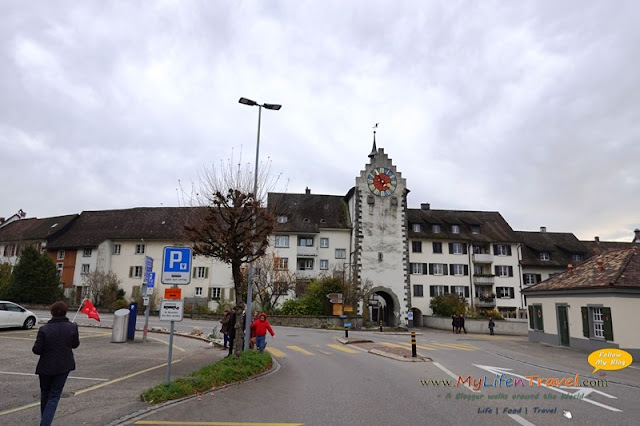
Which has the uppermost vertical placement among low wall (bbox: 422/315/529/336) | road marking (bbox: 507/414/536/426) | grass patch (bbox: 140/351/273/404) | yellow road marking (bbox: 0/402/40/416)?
grass patch (bbox: 140/351/273/404)

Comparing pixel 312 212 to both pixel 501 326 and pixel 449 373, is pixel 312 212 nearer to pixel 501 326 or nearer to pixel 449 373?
pixel 501 326

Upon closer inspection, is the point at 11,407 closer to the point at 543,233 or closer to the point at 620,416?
the point at 620,416

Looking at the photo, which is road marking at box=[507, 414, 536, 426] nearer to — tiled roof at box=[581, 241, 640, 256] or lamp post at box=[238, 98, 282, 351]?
lamp post at box=[238, 98, 282, 351]

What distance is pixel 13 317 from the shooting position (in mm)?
21031

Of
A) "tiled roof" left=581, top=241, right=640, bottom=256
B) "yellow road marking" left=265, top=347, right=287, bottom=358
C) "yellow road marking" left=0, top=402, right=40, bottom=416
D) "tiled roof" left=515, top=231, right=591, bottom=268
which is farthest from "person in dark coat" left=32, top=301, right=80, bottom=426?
"tiled roof" left=581, top=241, right=640, bottom=256

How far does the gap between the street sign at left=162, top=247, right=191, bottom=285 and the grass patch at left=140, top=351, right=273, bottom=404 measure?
2.13 m

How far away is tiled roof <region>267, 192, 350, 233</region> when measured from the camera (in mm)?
50750

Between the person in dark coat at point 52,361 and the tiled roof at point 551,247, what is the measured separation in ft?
183

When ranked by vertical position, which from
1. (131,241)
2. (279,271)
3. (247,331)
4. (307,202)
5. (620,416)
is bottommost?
(620,416)

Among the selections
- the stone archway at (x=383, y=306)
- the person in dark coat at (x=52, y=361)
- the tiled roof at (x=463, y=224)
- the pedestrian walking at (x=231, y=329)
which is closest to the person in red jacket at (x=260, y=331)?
the pedestrian walking at (x=231, y=329)

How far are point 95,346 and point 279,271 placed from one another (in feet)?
90.6

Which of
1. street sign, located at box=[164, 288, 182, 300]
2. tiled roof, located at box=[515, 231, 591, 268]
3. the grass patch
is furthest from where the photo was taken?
tiled roof, located at box=[515, 231, 591, 268]

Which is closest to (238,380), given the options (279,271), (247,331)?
(247,331)

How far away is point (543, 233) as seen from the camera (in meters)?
60.8
